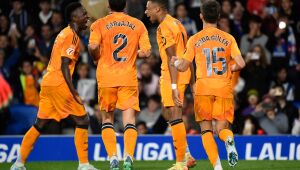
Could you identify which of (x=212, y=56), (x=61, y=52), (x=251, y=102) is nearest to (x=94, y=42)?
(x=61, y=52)

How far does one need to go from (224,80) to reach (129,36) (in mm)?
1381

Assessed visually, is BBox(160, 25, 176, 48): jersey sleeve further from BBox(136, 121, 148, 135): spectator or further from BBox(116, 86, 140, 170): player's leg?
BBox(136, 121, 148, 135): spectator

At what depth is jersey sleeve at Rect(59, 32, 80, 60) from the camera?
11602mm

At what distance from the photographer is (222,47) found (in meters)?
10.9

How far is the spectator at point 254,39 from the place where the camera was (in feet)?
62.3

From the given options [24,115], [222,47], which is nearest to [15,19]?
[24,115]

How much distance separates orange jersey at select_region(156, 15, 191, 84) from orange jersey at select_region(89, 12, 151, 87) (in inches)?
19.5

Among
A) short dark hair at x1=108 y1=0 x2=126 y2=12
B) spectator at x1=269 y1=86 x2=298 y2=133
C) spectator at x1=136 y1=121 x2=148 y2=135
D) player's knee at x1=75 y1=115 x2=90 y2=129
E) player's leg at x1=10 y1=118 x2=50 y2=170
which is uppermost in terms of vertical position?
short dark hair at x1=108 y1=0 x2=126 y2=12

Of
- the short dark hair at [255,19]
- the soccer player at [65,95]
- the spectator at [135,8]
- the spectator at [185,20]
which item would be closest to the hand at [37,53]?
the spectator at [135,8]

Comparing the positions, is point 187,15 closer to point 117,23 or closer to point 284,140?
point 284,140

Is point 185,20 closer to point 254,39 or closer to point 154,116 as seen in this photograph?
point 254,39

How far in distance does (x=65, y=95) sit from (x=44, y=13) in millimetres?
8383

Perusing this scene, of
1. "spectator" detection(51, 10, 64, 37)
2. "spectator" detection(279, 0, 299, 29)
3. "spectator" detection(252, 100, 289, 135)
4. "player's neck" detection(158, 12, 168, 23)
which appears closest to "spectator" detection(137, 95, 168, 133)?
"spectator" detection(252, 100, 289, 135)

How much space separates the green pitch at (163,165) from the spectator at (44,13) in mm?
6257
